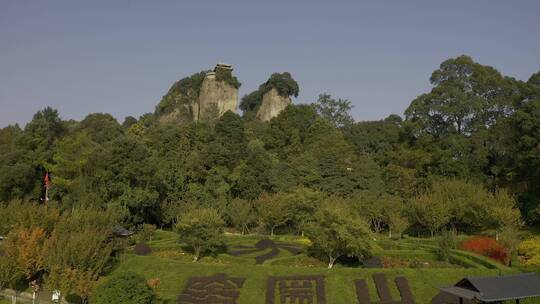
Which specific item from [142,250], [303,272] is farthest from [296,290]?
[142,250]

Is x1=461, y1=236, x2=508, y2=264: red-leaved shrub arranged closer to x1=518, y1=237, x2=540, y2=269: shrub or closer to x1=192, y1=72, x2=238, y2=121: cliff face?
x1=518, y1=237, x2=540, y2=269: shrub

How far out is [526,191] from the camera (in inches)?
1860

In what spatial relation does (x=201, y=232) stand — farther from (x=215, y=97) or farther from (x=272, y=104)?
(x=272, y=104)

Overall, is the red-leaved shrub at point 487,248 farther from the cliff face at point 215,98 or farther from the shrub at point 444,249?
the cliff face at point 215,98

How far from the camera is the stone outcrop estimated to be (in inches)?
3733

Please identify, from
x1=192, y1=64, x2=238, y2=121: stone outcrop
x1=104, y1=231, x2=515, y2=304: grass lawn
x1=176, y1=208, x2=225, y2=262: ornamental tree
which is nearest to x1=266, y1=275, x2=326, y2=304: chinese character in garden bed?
x1=104, y1=231, x2=515, y2=304: grass lawn

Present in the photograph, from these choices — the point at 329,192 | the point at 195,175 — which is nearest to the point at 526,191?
the point at 329,192

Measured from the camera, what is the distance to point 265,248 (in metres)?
37.4

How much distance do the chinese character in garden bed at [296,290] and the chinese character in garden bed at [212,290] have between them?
178 centimetres

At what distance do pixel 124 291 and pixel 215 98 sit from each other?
77.3 m

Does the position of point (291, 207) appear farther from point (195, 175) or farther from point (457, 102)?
point (457, 102)

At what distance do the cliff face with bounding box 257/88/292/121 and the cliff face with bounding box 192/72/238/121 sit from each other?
648 cm

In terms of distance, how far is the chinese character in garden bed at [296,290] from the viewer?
80.4ft

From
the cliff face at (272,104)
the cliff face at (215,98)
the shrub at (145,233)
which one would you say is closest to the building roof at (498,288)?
the shrub at (145,233)
